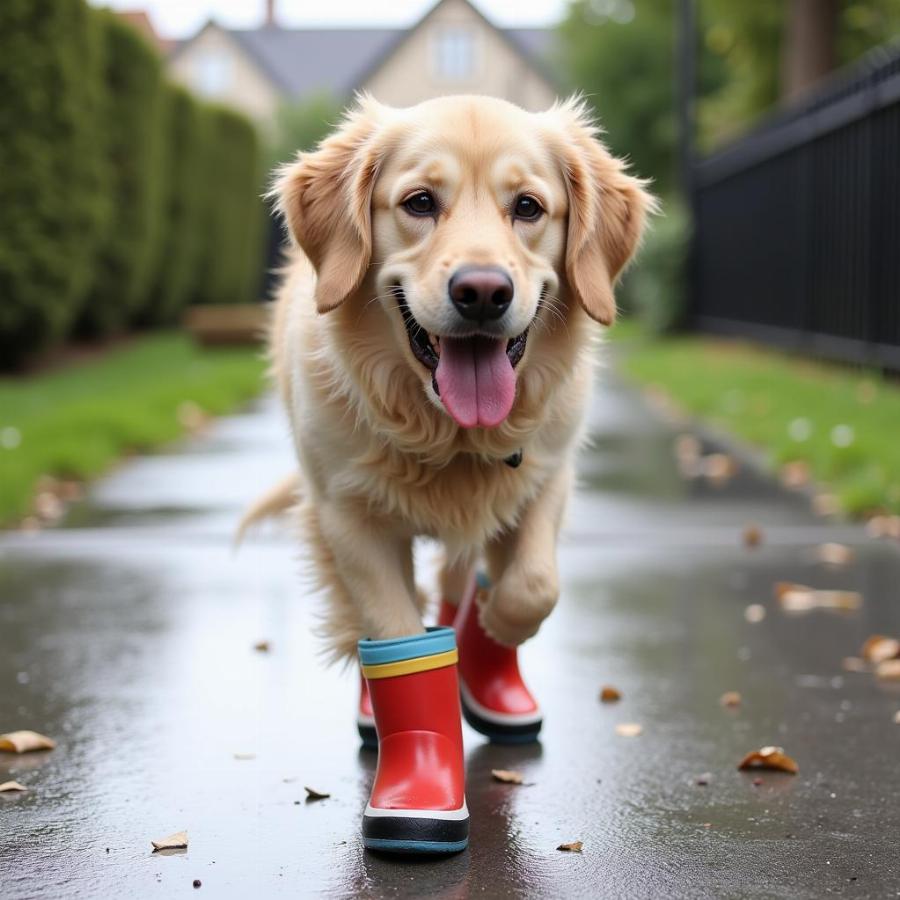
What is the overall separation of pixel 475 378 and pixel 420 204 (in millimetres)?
403

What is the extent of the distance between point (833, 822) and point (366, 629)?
109cm

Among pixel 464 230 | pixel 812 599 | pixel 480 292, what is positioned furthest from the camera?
pixel 812 599

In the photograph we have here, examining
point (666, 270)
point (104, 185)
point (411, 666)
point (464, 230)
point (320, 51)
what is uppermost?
point (320, 51)

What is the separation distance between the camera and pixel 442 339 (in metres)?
2.94

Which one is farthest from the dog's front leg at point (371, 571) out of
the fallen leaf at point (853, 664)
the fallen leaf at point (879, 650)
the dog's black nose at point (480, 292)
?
the fallen leaf at point (879, 650)

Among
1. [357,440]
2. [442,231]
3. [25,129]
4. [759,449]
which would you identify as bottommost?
[759,449]

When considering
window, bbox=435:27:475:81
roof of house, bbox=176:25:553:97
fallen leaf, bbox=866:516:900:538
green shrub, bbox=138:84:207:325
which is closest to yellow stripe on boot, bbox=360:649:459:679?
fallen leaf, bbox=866:516:900:538

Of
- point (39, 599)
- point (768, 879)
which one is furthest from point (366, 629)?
point (39, 599)

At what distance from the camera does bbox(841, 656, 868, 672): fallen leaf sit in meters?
4.08

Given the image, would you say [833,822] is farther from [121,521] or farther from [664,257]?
[664,257]

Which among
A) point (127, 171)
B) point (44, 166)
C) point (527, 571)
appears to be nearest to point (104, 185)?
point (44, 166)

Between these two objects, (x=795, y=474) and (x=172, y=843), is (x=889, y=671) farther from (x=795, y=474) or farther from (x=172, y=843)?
(x=795, y=474)

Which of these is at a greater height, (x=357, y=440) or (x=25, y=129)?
(x=25, y=129)

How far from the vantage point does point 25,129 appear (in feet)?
39.4
